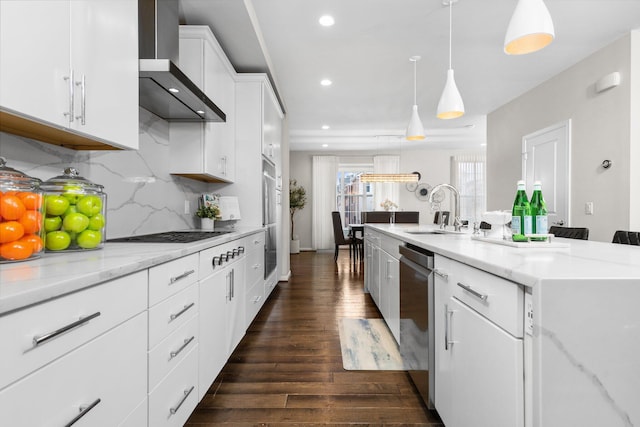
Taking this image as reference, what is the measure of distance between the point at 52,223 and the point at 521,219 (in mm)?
1904

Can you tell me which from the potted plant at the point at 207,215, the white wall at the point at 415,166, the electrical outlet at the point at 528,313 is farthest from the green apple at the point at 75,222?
the white wall at the point at 415,166

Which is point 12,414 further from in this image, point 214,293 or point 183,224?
point 183,224

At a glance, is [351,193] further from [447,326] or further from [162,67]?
[447,326]

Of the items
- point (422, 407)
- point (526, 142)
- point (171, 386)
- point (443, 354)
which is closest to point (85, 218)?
point (171, 386)

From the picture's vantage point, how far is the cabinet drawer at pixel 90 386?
26.3 inches

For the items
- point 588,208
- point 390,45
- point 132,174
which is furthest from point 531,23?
point 588,208

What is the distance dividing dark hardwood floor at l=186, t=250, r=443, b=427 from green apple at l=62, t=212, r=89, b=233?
1.03 metres

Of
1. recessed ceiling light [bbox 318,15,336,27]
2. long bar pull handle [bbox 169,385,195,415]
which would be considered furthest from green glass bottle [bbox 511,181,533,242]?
recessed ceiling light [bbox 318,15,336,27]

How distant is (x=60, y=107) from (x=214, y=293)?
43.7 inches

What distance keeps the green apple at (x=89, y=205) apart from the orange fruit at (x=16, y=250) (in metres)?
0.29

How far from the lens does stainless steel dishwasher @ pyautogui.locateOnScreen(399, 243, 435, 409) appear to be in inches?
63.1

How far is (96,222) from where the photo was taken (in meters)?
1.35

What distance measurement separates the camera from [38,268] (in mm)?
904

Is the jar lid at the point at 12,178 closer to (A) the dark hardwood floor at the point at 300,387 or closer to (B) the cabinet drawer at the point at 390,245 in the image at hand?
(A) the dark hardwood floor at the point at 300,387
